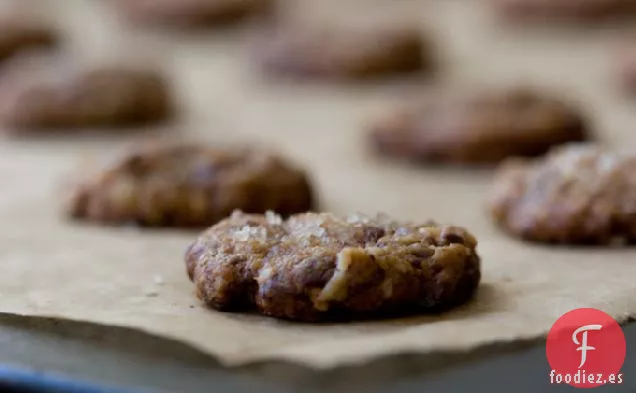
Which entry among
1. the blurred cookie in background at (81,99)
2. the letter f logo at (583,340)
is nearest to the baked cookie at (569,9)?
the blurred cookie in background at (81,99)

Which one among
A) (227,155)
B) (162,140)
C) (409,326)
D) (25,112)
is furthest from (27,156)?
(409,326)

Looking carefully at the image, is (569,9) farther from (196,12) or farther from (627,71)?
(196,12)

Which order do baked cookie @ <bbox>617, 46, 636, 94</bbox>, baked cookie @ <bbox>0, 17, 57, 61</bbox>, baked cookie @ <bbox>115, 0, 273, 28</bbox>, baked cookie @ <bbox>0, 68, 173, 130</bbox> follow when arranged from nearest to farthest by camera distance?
baked cookie @ <bbox>0, 68, 173, 130</bbox>
baked cookie @ <bbox>617, 46, 636, 94</bbox>
baked cookie @ <bbox>0, 17, 57, 61</bbox>
baked cookie @ <bbox>115, 0, 273, 28</bbox>

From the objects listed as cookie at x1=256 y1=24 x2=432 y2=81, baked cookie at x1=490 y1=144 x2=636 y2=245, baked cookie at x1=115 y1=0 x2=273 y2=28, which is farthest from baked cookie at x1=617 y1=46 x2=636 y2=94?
baked cookie at x1=115 y1=0 x2=273 y2=28

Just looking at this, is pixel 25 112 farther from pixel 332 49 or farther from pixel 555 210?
pixel 555 210

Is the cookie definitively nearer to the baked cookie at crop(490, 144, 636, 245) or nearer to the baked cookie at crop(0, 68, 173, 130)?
the baked cookie at crop(0, 68, 173, 130)

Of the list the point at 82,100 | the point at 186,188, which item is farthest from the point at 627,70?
the point at 186,188
